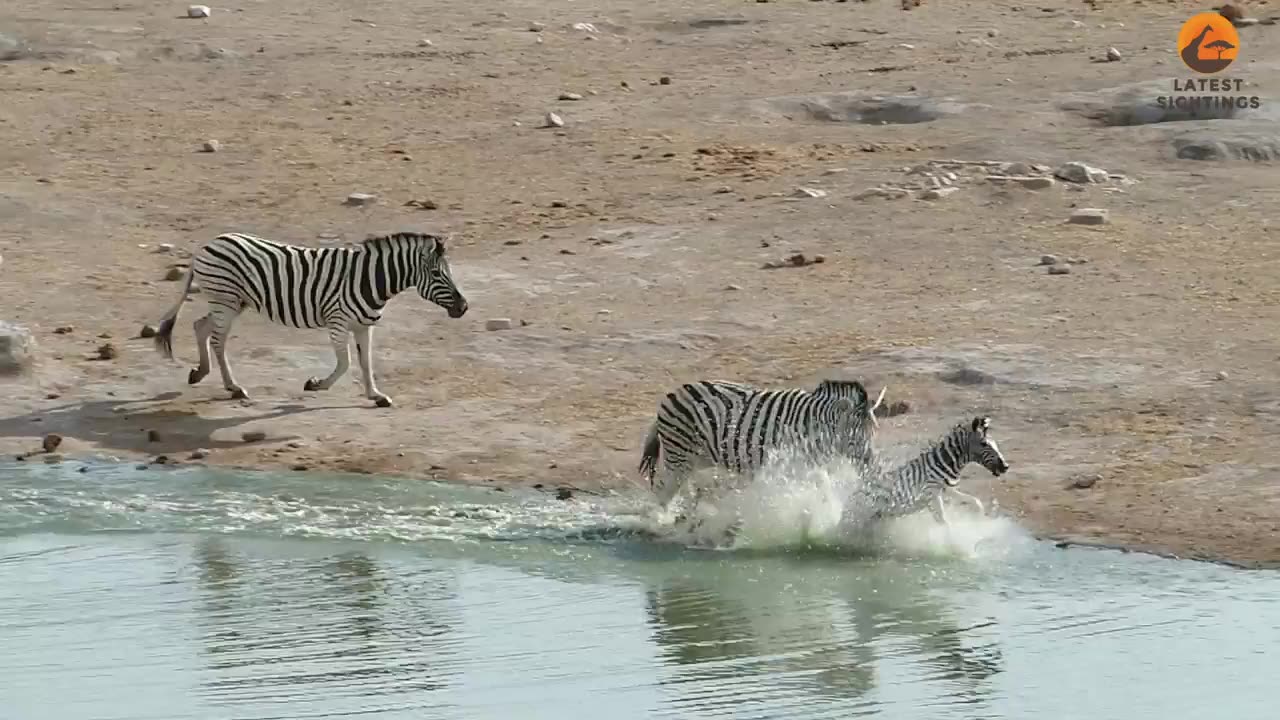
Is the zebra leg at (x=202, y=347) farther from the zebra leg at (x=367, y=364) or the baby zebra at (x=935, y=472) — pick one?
the baby zebra at (x=935, y=472)

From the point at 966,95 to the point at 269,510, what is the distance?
36.3 feet

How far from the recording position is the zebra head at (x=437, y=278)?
14.1m

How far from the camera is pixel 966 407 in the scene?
13.2 meters

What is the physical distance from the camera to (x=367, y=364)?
13.9m

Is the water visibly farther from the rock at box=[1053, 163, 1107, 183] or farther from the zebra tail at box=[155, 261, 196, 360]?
the rock at box=[1053, 163, 1107, 183]

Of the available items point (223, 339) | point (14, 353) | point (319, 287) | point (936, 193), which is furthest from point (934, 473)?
point (936, 193)

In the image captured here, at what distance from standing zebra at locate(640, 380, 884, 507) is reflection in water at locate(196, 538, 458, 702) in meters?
1.42

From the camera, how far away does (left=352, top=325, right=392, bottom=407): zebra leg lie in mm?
13844

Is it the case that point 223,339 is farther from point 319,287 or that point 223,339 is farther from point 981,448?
point 981,448

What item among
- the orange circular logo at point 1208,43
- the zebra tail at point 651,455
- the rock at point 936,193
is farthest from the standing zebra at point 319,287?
the orange circular logo at point 1208,43

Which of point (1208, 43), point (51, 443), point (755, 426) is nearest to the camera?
point (755, 426)

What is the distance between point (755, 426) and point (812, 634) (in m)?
1.76

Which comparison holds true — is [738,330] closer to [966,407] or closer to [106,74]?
[966,407]

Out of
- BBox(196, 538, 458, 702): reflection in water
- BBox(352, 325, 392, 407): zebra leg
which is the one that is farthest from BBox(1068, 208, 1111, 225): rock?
BBox(196, 538, 458, 702): reflection in water
